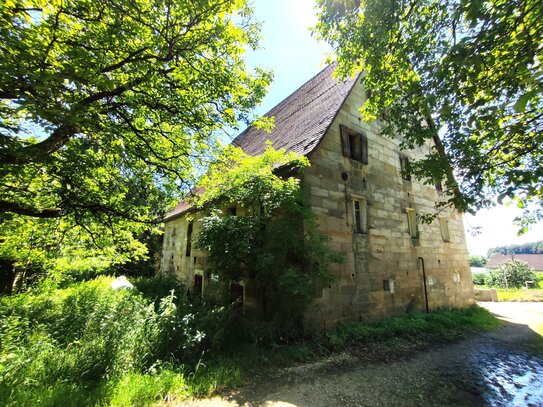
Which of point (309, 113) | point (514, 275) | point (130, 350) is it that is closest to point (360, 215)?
point (309, 113)

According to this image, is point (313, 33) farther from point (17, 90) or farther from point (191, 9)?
point (17, 90)

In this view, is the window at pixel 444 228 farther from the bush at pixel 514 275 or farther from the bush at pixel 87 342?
the bush at pixel 514 275

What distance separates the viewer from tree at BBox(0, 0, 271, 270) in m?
3.18

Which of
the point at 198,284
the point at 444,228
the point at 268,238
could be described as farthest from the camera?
the point at 444,228

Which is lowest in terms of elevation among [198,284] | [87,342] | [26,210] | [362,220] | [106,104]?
[87,342]

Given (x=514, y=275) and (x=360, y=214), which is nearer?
(x=360, y=214)

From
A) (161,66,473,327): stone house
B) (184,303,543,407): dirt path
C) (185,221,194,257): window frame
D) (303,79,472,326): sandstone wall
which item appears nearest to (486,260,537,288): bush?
(161,66,473,327): stone house

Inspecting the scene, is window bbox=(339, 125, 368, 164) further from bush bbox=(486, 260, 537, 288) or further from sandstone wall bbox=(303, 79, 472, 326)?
bush bbox=(486, 260, 537, 288)

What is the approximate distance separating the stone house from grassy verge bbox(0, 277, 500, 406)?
1.06 metres

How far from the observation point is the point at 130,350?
4.86 meters

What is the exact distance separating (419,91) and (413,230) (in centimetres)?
693

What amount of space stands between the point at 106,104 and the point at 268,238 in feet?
13.4

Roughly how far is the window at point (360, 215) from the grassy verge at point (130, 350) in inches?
112

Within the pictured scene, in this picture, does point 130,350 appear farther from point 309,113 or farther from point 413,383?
point 309,113
